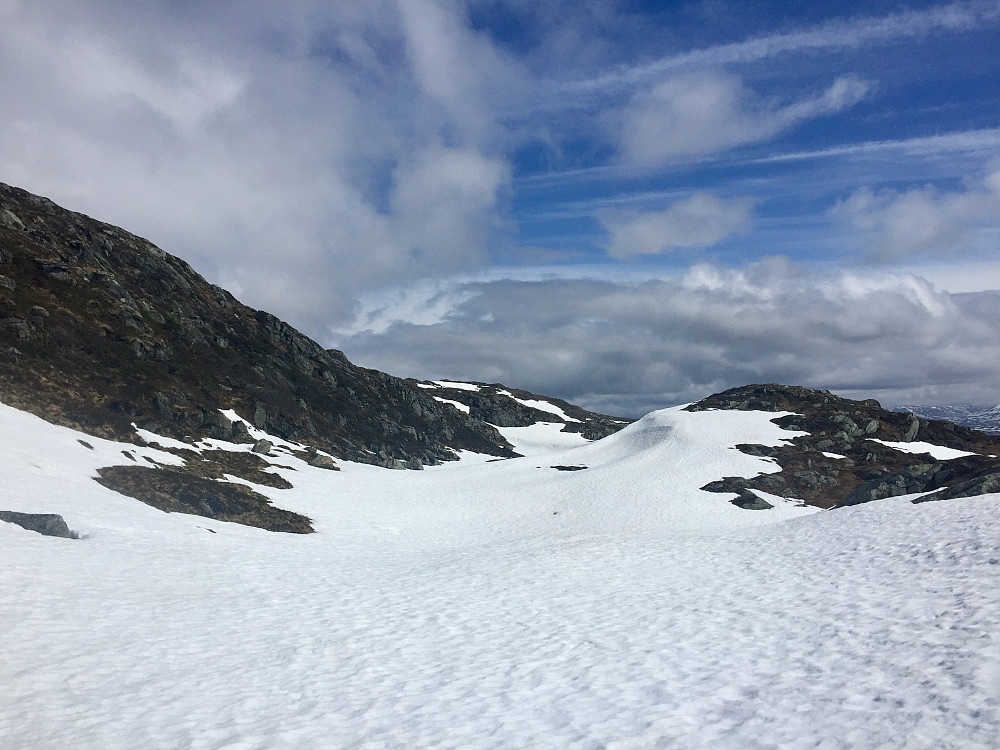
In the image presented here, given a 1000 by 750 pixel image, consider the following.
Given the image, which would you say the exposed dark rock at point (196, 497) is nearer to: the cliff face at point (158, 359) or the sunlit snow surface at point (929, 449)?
the cliff face at point (158, 359)

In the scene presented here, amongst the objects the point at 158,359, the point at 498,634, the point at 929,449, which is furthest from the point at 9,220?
the point at 929,449

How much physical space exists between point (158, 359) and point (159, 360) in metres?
0.14

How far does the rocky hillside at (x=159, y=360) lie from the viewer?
42.6 meters

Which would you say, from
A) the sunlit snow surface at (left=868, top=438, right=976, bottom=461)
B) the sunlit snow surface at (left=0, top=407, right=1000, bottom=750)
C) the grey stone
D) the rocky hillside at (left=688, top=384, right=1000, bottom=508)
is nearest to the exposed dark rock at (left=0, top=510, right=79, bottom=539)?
the sunlit snow surface at (left=0, top=407, right=1000, bottom=750)

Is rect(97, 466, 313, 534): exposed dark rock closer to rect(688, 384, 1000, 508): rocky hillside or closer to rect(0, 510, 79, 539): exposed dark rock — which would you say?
rect(0, 510, 79, 539): exposed dark rock

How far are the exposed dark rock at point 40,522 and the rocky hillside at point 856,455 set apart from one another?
40.0m

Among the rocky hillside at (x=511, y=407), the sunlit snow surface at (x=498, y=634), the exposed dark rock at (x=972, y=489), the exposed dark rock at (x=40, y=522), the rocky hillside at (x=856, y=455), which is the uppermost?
the rocky hillside at (x=511, y=407)

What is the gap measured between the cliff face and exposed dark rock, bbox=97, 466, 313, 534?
8669 mm

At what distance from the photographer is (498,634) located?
47.1ft

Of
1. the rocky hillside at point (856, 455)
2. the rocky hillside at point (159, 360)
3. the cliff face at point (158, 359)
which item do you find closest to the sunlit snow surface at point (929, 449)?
the rocky hillside at point (856, 455)

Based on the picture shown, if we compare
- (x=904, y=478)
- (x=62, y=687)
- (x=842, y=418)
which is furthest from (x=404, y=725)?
(x=842, y=418)

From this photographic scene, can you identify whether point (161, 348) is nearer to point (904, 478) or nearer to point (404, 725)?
point (404, 725)

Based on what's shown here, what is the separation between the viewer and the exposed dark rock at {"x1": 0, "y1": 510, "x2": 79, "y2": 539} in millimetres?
19250

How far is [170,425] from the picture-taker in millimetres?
44250
